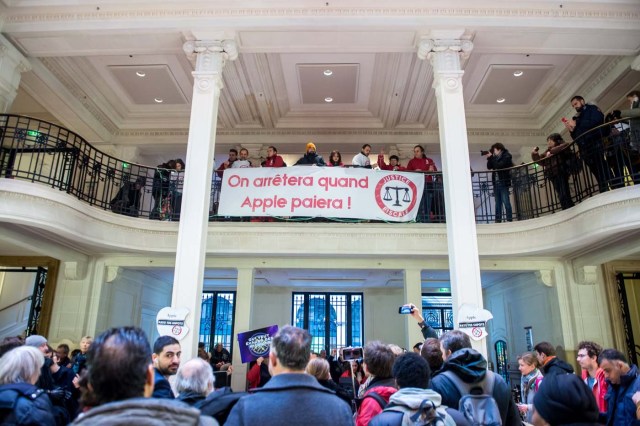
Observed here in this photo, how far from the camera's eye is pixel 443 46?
7742 mm

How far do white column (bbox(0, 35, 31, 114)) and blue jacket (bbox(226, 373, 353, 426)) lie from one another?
883cm

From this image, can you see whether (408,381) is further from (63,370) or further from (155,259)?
(155,259)

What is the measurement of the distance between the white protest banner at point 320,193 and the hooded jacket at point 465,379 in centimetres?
517

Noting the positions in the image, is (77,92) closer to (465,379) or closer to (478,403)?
(465,379)

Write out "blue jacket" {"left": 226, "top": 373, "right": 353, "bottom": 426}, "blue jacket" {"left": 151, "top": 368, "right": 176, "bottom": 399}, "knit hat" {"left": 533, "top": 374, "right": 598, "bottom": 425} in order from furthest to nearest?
"blue jacket" {"left": 151, "top": 368, "right": 176, "bottom": 399}, "knit hat" {"left": 533, "top": 374, "right": 598, "bottom": 425}, "blue jacket" {"left": 226, "top": 373, "right": 353, "bottom": 426}

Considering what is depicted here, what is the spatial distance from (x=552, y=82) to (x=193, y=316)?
9.47 metres

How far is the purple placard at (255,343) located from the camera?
22.2 feet

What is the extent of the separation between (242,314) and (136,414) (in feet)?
26.1

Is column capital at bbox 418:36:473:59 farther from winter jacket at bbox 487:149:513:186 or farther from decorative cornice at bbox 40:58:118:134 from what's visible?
decorative cornice at bbox 40:58:118:134

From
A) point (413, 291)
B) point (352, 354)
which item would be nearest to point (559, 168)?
point (413, 291)

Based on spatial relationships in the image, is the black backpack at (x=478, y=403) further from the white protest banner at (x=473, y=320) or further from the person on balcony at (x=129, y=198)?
the person on balcony at (x=129, y=198)

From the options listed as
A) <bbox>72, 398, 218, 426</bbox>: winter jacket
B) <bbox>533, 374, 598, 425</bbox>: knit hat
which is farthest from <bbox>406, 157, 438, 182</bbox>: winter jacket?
<bbox>72, 398, 218, 426</bbox>: winter jacket

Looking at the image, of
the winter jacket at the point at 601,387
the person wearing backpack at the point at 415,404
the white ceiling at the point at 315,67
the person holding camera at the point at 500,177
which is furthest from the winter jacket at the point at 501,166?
the person wearing backpack at the point at 415,404

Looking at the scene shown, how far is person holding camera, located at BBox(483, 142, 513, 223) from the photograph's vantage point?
9133 mm
